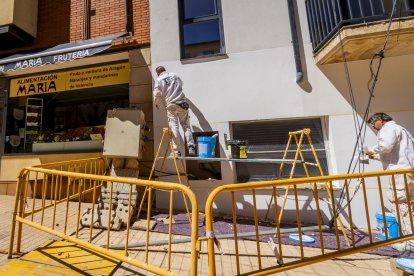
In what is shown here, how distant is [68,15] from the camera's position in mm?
7227

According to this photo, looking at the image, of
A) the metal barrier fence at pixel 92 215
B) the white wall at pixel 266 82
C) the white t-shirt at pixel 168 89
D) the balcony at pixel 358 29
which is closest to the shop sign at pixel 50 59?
the white wall at pixel 266 82

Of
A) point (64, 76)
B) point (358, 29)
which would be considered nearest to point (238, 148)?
point (358, 29)

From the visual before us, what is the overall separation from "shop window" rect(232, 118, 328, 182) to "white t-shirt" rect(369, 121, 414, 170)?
1.26 m

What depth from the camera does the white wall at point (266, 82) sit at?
4.77 m

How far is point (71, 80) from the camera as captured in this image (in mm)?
6988

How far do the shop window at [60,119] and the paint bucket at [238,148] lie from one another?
13.1ft

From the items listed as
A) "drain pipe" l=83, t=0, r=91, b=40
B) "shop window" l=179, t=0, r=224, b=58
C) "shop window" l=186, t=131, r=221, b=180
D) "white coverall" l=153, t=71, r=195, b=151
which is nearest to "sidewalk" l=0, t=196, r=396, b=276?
"shop window" l=186, t=131, r=221, b=180

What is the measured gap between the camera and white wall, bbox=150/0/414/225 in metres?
4.77

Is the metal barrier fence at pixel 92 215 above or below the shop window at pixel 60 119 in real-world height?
below

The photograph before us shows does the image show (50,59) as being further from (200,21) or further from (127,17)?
(200,21)

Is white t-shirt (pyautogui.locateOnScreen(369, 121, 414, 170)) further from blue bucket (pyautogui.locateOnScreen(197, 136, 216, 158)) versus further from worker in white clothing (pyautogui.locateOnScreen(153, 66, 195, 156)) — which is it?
worker in white clothing (pyautogui.locateOnScreen(153, 66, 195, 156))

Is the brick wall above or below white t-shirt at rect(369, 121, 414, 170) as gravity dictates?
above

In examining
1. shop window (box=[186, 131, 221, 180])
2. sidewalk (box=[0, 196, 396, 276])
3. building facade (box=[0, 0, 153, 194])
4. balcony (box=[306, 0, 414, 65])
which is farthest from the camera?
building facade (box=[0, 0, 153, 194])

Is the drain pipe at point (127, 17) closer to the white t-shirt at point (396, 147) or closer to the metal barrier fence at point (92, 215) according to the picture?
the metal barrier fence at point (92, 215)
